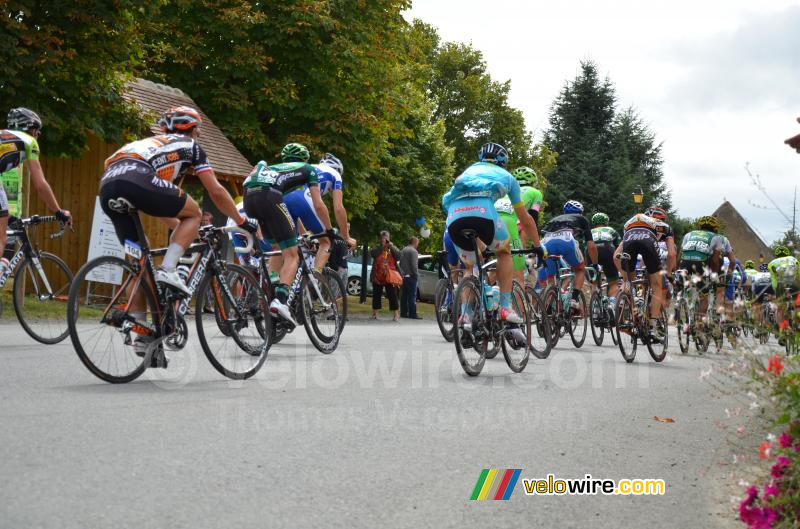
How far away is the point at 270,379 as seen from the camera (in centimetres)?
789

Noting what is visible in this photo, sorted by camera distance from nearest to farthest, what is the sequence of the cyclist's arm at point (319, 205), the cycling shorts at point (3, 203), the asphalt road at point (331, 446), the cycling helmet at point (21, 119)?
1. the asphalt road at point (331, 446)
2. the cycling shorts at point (3, 203)
3. the cycling helmet at point (21, 119)
4. the cyclist's arm at point (319, 205)

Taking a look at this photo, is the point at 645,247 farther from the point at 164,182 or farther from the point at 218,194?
the point at 164,182

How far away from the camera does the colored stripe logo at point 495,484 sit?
462cm

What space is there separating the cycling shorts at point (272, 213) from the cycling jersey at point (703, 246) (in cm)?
667

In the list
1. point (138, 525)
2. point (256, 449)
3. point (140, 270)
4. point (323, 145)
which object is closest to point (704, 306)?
point (140, 270)

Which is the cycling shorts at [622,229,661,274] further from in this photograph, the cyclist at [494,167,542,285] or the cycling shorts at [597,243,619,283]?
the cycling shorts at [597,243,619,283]

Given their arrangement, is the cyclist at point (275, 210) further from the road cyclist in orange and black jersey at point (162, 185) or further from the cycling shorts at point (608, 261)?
the cycling shorts at point (608, 261)

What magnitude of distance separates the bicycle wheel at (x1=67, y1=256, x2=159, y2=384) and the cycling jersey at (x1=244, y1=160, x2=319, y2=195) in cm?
277

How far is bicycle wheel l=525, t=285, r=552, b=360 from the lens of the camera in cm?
1015

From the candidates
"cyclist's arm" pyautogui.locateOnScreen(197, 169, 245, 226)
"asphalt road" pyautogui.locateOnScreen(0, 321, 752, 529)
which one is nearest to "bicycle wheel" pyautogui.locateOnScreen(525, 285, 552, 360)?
"asphalt road" pyautogui.locateOnScreen(0, 321, 752, 529)

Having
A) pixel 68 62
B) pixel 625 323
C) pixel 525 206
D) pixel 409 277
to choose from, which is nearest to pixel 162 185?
pixel 525 206

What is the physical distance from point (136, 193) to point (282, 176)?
316 cm

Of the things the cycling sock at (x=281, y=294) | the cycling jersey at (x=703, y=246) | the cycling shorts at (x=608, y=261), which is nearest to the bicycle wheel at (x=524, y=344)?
the cycling sock at (x=281, y=294)

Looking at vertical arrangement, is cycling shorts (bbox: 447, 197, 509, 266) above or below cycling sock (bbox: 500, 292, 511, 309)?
above
